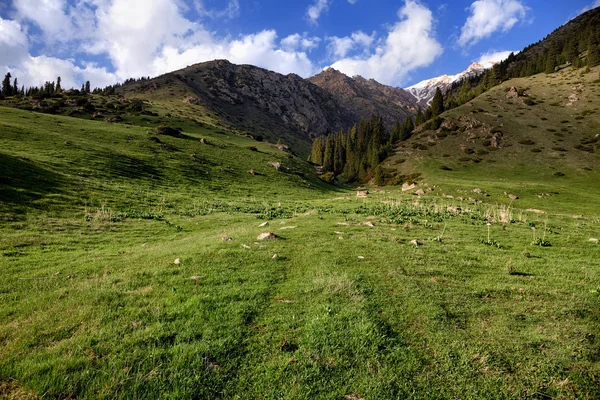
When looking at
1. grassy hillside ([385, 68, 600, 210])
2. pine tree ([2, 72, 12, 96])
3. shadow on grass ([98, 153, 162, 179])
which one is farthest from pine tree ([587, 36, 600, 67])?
pine tree ([2, 72, 12, 96])

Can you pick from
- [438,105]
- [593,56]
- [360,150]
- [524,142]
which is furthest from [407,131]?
[593,56]

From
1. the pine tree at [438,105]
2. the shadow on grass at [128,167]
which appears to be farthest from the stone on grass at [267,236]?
the pine tree at [438,105]

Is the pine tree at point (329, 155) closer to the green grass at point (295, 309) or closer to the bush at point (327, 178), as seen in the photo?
the bush at point (327, 178)

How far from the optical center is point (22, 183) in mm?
24125

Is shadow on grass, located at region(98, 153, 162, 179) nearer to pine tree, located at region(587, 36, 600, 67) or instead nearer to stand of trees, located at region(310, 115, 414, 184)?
stand of trees, located at region(310, 115, 414, 184)

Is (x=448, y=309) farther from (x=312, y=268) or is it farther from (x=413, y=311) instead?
(x=312, y=268)

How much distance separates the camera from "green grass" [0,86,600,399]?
19.3ft

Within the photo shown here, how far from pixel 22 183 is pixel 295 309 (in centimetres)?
2929

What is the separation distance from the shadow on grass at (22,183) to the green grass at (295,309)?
281 millimetres

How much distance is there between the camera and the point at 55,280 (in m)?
10.7

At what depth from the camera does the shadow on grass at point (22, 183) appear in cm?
2067

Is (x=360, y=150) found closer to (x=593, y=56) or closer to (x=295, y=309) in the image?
(x=593, y=56)

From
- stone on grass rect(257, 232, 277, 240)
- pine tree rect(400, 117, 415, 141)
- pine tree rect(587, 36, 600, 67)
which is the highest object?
pine tree rect(587, 36, 600, 67)

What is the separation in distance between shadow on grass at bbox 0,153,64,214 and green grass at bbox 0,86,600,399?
281 mm
